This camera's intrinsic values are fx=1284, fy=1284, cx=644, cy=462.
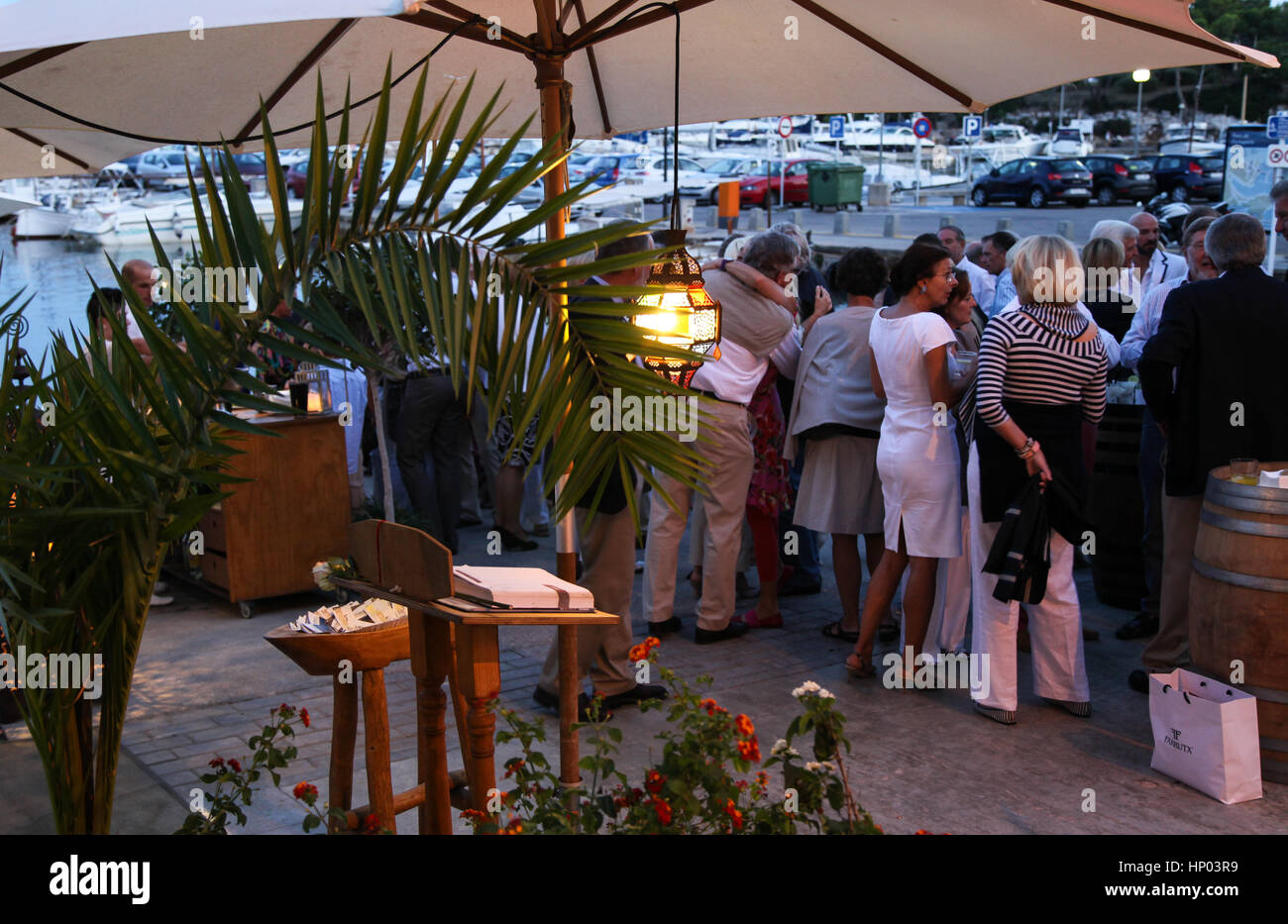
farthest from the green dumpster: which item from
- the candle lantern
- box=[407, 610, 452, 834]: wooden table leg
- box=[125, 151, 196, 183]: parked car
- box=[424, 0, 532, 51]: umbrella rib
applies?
box=[407, 610, 452, 834]: wooden table leg

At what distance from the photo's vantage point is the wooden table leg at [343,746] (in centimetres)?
391

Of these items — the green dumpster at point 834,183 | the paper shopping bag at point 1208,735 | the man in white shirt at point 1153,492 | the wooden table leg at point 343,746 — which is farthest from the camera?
the green dumpster at point 834,183

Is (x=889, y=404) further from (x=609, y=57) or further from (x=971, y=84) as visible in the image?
(x=609, y=57)

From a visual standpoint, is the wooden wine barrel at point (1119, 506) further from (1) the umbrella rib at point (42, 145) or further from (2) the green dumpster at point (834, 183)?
(2) the green dumpster at point (834, 183)

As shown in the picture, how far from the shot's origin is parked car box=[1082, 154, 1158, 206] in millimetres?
36281

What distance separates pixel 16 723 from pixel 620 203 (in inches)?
1218

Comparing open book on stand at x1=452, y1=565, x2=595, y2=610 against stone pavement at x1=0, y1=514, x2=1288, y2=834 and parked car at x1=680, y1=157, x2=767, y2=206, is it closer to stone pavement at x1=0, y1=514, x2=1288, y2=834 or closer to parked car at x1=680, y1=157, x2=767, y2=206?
stone pavement at x1=0, y1=514, x2=1288, y2=834

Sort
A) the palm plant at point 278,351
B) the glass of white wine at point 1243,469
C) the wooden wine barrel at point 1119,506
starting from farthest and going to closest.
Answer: the wooden wine barrel at point 1119,506
the glass of white wine at point 1243,469
the palm plant at point 278,351

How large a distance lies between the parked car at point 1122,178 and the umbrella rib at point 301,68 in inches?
1378

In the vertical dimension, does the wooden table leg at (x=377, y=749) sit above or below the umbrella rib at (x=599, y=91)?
below

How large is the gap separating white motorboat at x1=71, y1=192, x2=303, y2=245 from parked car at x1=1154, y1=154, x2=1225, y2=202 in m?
24.0

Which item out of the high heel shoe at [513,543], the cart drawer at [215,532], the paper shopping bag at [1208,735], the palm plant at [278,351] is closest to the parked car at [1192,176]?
the high heel shoe at [513,543]

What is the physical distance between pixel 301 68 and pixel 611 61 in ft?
4.55

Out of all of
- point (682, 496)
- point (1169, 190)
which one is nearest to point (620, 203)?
point (1169, 190)
